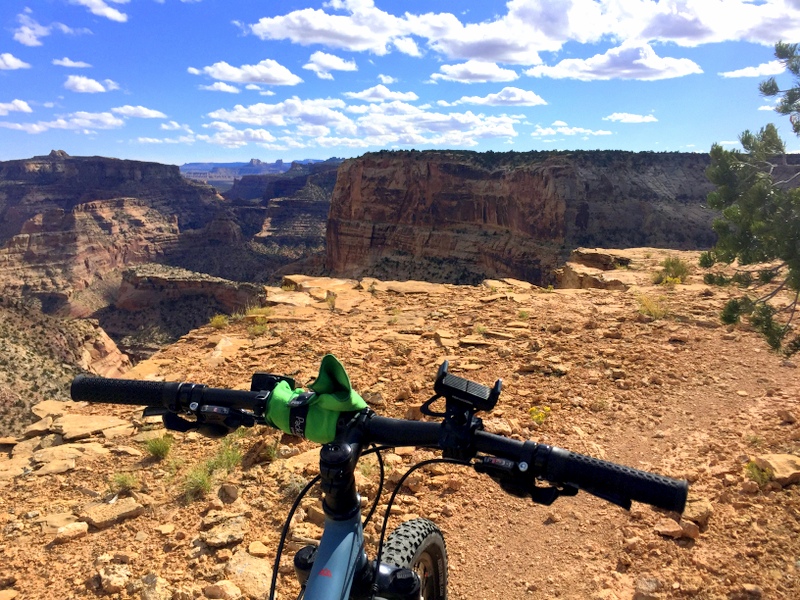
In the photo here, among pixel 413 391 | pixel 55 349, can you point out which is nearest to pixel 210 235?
pixel 55 349

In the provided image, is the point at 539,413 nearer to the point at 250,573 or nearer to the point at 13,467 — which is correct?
the point at 250,573

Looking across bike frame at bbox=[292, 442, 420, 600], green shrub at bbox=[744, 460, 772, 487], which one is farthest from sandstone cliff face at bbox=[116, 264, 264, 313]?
bike frame at bbox=[292, 442, 420, 600]

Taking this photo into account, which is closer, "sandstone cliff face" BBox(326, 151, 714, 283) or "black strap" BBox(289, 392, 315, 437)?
"black strap" BBox(289, 392, 315, 437)

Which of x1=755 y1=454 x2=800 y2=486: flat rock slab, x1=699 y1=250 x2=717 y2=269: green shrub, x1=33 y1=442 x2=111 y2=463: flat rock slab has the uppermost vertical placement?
x1=699 y1=250 x2=717 y2=269: green shrub

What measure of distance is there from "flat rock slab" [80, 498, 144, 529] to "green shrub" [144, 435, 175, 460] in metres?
0.75

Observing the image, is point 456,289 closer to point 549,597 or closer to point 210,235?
point 549,597

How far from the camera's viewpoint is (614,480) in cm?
157

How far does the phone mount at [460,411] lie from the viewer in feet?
5.56

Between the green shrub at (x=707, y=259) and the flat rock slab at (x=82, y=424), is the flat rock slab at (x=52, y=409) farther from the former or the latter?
the green shrub at (x=707, y=259)

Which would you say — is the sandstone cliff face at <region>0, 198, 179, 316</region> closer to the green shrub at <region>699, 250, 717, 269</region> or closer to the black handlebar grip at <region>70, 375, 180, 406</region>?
the green shrub at <region>699, 250, 717, 269</region>

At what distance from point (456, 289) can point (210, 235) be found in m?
83.9

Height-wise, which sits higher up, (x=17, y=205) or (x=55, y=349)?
(x=17, y=205)

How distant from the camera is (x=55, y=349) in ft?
88.5

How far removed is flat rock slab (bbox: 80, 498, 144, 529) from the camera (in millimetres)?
4266
